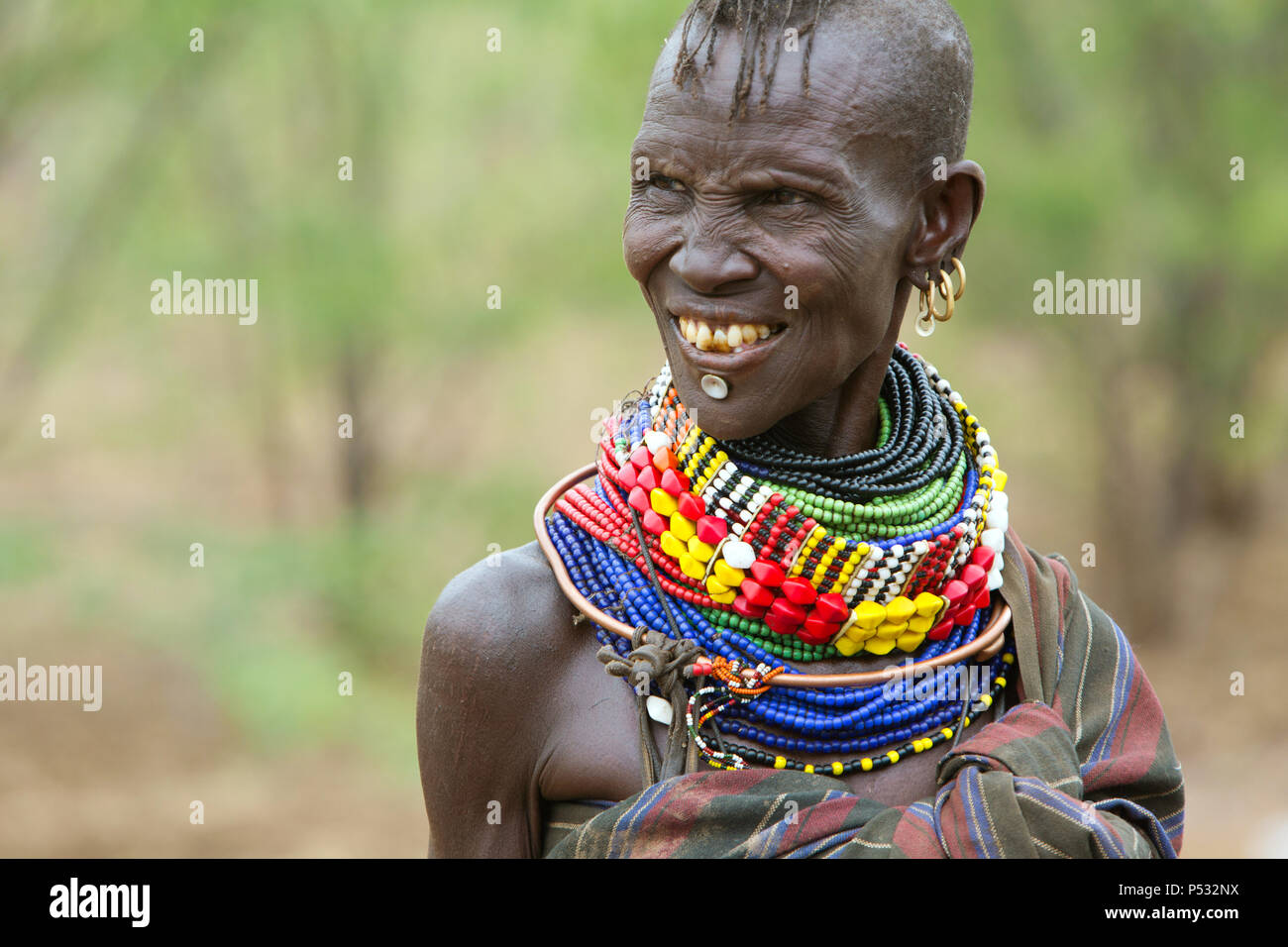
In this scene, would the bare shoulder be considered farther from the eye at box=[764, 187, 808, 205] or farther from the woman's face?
the eye at box=[764, 187, 808, 205]

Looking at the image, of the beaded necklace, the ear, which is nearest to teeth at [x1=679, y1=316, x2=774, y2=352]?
the beaded necklace

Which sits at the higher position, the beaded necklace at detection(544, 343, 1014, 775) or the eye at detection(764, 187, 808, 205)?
the eye at detection(764, 187, 808, 205)

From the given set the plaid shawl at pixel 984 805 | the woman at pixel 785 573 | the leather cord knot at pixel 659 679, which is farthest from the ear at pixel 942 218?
the leather cord knot at pixel 659 679

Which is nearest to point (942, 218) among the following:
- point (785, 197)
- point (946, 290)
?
point (946, 290)

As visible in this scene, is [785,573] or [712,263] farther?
[785,573]

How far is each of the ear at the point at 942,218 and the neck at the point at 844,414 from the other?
71 mm

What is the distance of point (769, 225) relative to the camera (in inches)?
76.3

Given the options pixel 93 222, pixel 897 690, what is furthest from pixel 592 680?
pixel 93 222

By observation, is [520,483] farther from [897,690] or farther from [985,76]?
[897,690]

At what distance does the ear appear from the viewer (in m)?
2.07

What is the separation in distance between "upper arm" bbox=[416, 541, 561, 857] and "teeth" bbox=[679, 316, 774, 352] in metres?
0.47

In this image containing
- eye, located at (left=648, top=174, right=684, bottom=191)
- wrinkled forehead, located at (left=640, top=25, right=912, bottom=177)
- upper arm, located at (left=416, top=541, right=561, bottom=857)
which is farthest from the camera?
upper arm, located at (left=416, top=541, right=561, bottom=857)

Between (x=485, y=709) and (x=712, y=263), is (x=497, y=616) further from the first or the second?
(x=712, y=263)
